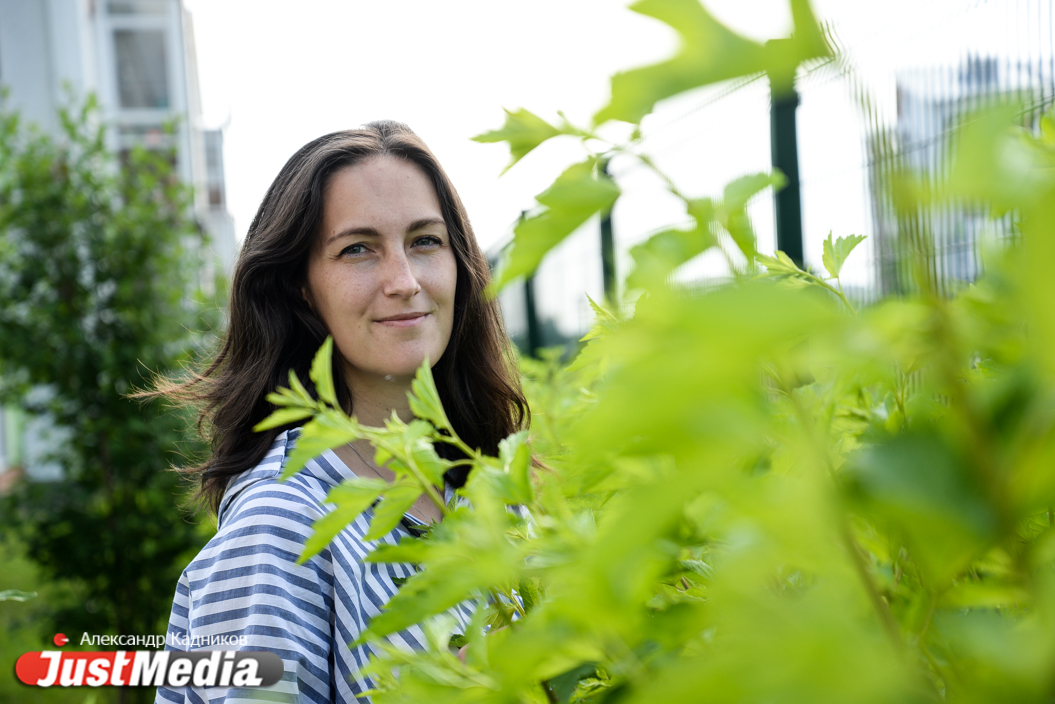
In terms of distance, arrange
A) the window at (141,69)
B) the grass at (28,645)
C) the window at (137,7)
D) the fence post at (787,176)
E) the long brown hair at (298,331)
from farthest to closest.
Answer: the window at (141,69), the window at (137,7), the grass at (28,645), the fence post at (787,176), the long brown hair at (298,331)

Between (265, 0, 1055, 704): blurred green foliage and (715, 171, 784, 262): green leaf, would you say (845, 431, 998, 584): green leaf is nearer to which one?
(265, 0, 1055, 704): blurred green foliage

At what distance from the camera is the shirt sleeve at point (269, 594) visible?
1.33 metres

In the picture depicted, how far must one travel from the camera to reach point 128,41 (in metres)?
11.6

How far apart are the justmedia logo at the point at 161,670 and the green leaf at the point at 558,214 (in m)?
0.92

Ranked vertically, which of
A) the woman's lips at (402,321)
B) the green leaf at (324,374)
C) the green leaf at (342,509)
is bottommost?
the woman's lips at (402,321)

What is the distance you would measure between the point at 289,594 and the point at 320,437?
3.06ft

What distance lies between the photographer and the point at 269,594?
4.44 feet

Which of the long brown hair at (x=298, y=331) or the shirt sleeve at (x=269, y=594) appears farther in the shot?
the long brown hair at (x=298, y=331)

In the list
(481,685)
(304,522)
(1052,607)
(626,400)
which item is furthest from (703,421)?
(304,522)

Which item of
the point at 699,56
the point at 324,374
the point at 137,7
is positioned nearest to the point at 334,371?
the point at 324,374

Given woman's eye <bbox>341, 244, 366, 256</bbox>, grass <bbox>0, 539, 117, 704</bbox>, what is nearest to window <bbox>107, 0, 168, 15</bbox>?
grass <bbox>0, 539, 117, 704</bbox>

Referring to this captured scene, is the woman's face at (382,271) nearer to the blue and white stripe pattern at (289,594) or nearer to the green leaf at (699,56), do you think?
the blue and white stripe pattern at (289,594)

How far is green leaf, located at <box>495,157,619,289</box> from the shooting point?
0.41 m

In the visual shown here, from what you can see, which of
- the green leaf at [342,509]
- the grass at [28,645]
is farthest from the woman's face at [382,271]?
the grass at [28,645]
